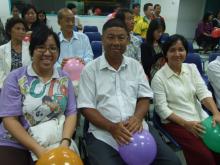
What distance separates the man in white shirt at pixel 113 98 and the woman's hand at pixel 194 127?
0.24 m

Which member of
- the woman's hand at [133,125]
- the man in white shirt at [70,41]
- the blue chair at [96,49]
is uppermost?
the man in white shirt at [70,41]

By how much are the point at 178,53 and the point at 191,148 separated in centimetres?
69

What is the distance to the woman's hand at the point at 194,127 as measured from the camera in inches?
69.4

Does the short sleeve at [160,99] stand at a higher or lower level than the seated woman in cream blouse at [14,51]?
lower

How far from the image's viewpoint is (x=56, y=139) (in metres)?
1.50

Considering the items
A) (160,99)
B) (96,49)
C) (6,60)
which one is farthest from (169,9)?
(160,99)

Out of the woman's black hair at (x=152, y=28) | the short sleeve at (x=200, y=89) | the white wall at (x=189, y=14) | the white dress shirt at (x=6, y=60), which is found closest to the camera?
the short sleeve at (x=200, y=89)

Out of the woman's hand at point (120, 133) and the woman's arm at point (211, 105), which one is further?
the woman's arm at point (211, 105)

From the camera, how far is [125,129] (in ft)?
5.09

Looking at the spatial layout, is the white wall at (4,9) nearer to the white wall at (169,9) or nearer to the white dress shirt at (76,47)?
the white wall at (169,9)

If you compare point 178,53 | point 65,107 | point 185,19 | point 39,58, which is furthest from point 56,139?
point 185,19

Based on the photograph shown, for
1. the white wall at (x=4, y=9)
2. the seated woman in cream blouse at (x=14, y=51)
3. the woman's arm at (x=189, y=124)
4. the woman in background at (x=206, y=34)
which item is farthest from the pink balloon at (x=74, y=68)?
the woman in background at (x=206, y=34)

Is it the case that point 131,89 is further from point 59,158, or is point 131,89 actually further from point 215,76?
point 215,76

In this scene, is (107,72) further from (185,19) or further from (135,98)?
(185,19)
